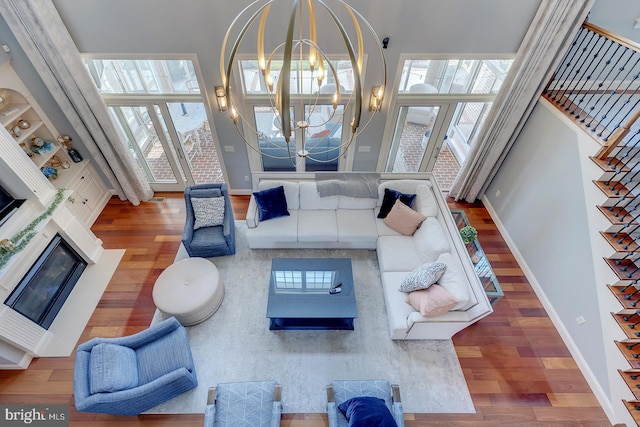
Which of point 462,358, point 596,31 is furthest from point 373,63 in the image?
point 462,358

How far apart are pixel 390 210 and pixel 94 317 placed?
449 centimetres

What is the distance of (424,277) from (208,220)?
3224 millimetres

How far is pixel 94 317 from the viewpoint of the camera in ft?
13.9

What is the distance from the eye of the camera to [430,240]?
14.3 ft

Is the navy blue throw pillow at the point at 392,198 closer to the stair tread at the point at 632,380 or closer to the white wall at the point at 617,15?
the stair tread at the point at 632,380

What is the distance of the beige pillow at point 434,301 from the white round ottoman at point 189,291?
2.66 m

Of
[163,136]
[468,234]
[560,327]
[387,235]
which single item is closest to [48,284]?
[163,136]

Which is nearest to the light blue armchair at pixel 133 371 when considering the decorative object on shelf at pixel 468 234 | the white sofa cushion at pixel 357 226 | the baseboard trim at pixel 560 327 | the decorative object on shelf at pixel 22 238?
the decorative object on shelf at pixel 22 238

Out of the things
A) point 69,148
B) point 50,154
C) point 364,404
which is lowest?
point 364,404

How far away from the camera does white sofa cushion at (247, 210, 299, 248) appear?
15.8ft

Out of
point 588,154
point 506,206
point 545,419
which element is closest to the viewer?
point 545,419

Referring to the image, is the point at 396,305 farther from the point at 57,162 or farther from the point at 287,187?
the point at 57,162

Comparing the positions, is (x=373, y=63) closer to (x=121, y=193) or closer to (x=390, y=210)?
(x=390, y=210)

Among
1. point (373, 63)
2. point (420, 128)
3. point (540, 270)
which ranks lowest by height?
point (540, 270)
